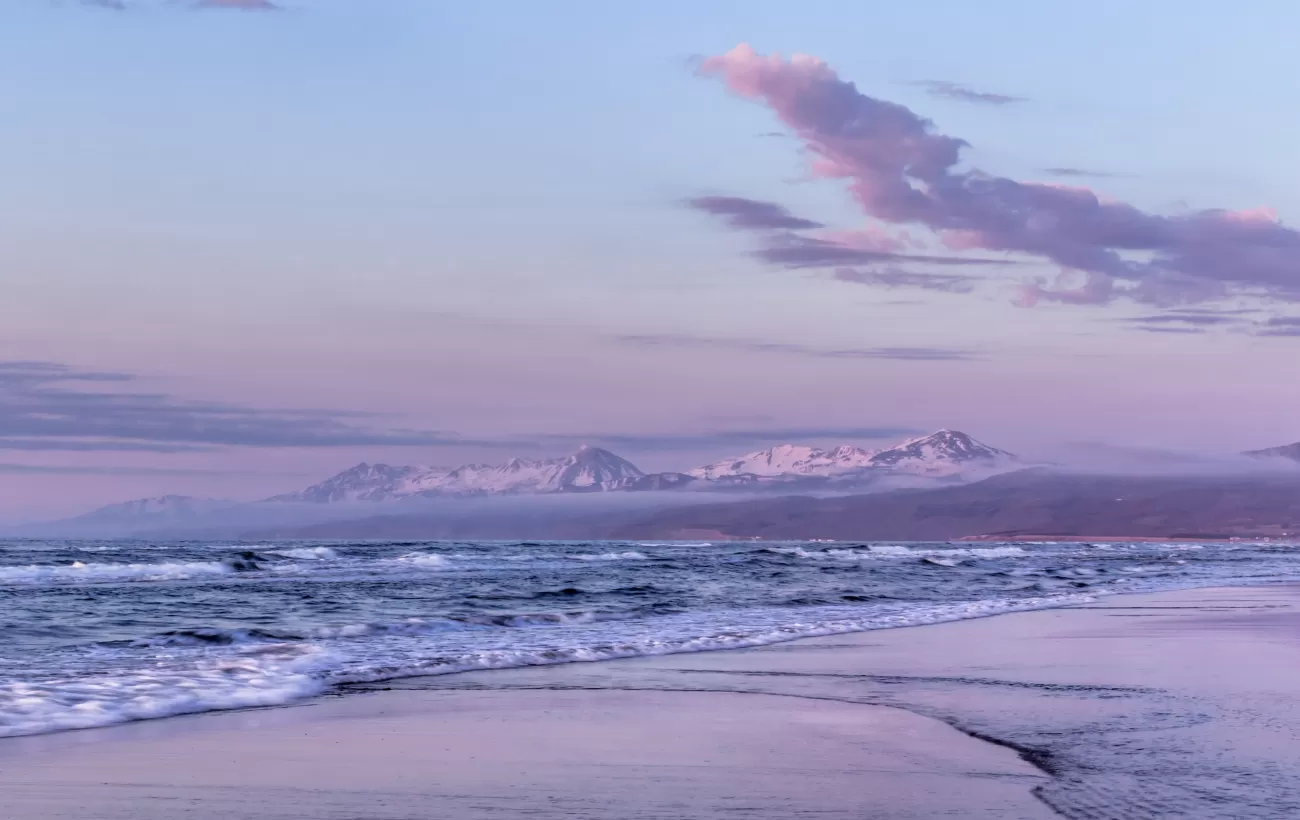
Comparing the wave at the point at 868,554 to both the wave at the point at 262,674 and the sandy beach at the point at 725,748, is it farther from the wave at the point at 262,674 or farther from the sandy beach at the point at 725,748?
the sandy beach at the point at 725,748

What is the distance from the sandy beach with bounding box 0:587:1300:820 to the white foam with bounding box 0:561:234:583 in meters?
29.9

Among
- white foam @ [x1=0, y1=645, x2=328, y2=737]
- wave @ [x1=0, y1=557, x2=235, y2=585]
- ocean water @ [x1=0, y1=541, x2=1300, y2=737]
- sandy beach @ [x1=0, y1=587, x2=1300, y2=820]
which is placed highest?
sandy beach @ [x1=0, y1=587, x2=1300, y2=820]

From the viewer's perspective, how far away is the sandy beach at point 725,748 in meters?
6.37

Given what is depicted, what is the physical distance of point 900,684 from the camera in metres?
11.6

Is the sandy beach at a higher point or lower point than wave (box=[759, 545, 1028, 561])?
higher

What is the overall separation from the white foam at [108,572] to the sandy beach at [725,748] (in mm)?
29923

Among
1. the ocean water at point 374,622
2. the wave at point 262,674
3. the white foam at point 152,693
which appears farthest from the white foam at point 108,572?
the white foam at point 152,693

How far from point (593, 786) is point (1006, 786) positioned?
81.9 inches

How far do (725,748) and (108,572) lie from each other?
40.0 meters

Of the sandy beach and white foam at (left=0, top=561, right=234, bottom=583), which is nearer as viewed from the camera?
the sandy beach

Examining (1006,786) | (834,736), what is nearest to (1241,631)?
(834,736)

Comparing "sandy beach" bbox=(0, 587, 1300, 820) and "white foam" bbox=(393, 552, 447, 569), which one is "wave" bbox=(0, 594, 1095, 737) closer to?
"sandy beach" bbox=(0, 587, 1300, 820)

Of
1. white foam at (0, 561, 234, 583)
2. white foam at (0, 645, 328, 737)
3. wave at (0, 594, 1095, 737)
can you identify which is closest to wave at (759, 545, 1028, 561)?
Answer: white foam at (0, 561, 234, 583)

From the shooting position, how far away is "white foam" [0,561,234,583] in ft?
128
